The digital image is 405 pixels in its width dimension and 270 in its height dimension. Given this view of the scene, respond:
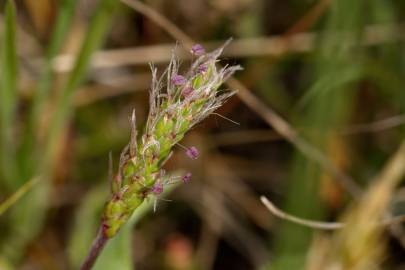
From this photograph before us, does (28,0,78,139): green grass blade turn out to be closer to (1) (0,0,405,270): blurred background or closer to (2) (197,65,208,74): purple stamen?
(1) (0,0,405,270): blurred background

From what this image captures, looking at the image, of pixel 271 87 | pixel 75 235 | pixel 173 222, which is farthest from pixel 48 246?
pixel 271 87

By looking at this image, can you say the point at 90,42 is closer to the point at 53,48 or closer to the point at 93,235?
the point at 53,48

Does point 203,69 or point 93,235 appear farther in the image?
point 93,235

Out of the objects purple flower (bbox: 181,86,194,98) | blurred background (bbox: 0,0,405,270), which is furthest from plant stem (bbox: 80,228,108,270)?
blurred background (bbox: 0,0,405,270)

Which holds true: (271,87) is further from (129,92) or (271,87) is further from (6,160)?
(6,160)

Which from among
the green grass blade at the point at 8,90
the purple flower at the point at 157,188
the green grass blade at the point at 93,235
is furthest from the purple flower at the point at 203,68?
the green grass blade at the point at 8,90

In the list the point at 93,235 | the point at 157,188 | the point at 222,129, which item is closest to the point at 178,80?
the point at 157,188
